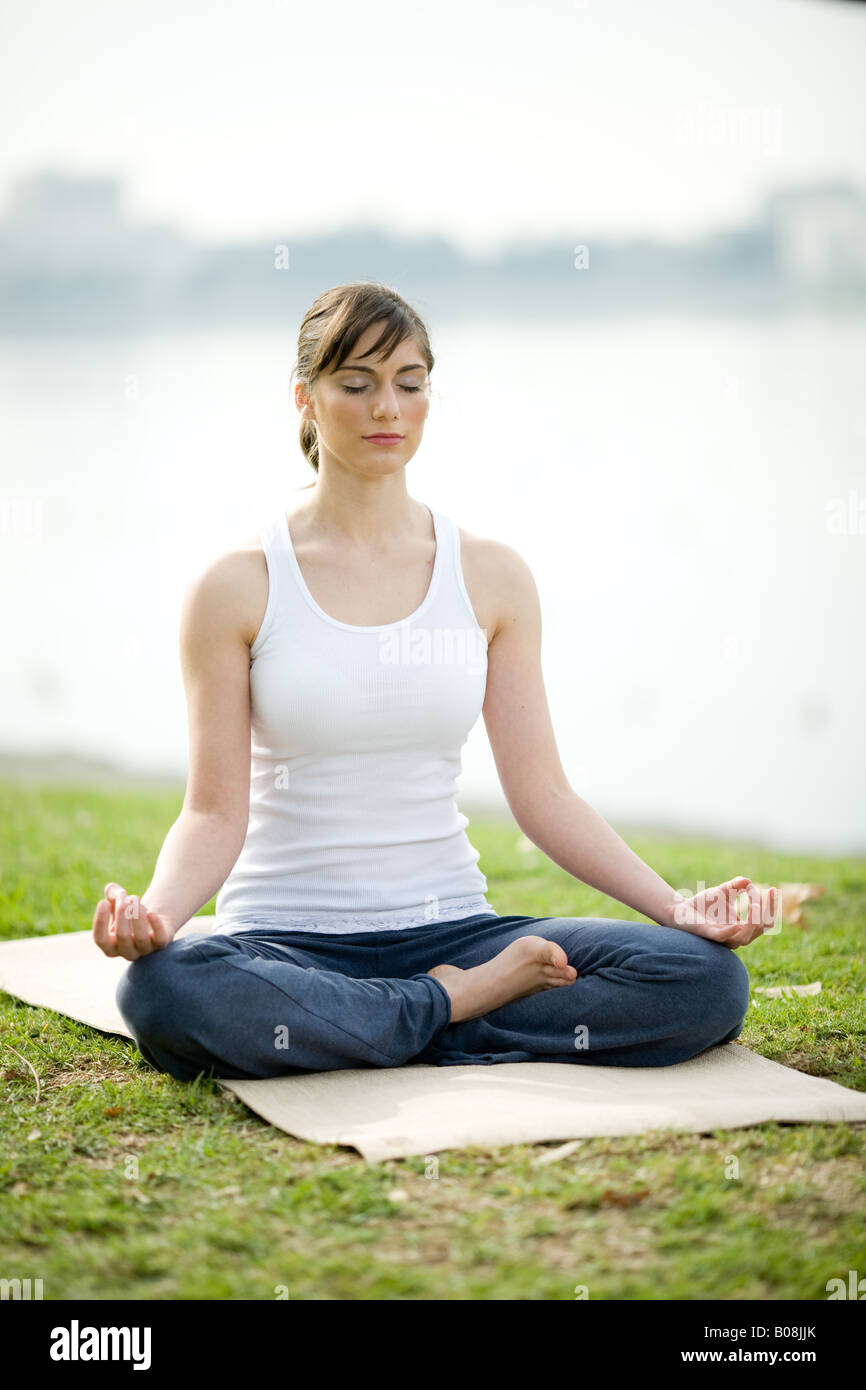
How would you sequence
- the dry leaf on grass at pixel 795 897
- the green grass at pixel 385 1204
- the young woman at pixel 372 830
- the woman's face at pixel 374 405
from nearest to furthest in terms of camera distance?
the green grass at pixel 385 1204 < the young woman at pixel 372 830 < the woman's face at pixel 374 405 < the dry leaf on grass at pixel 795 897

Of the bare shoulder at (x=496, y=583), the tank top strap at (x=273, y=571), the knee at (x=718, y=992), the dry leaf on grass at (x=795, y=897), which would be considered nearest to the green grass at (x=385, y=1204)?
the knee at (x=718, y=992)

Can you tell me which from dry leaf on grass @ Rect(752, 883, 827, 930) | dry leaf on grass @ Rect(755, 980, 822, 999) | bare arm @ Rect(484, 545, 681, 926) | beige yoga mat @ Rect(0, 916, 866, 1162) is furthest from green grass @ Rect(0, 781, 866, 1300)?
dry leaf on grass @ Rect(752, 883, 827, 930)

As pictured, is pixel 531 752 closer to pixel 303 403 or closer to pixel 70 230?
pixel 303 403

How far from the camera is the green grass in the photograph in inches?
60.4

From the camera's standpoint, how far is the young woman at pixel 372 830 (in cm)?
218

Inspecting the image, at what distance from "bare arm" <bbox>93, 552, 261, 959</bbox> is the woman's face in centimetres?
29

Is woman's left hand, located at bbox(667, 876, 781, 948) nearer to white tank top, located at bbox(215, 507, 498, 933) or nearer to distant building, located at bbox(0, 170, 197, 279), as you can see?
white tank top, located at bbox(215, 507, 498, 933)

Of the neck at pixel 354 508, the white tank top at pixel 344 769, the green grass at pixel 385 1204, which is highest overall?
the neck at pixel 354 508

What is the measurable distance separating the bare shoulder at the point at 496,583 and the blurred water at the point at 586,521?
266 inches

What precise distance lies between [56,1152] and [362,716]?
2.73ft

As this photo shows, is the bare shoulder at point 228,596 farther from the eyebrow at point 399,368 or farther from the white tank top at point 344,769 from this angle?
the eyebrow at point 399,368

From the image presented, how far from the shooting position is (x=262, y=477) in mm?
13297

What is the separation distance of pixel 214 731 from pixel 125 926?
15.5 inches

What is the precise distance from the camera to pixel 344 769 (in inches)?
93.1
